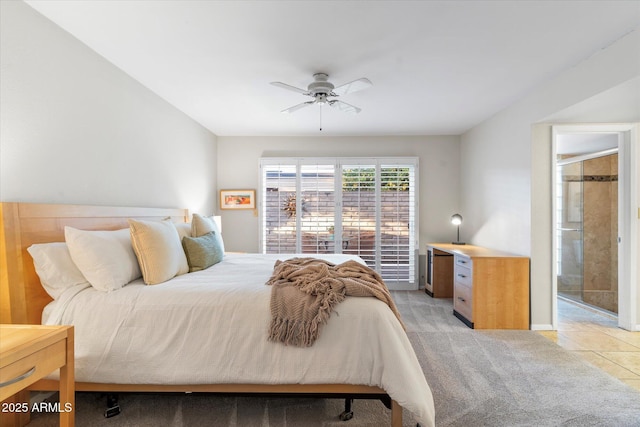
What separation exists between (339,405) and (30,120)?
8.44ft

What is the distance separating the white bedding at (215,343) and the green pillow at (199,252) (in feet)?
2.47

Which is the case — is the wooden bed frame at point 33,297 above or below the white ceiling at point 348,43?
below

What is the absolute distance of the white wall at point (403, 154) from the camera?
486 centimetres

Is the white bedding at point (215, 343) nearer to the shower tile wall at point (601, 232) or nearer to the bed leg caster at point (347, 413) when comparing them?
the bed leg caster at point (347, 413)

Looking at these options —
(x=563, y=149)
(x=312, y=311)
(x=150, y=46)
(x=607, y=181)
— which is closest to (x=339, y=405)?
(x=312, y=311)

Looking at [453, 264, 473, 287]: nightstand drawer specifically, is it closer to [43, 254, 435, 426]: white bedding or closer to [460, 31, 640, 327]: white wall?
[460, 31, 640, 327]: white wall

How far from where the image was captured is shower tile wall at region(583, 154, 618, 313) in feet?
12.1

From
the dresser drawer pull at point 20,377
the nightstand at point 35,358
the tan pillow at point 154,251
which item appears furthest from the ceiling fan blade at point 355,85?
the dresser drawer pull at point 20,377

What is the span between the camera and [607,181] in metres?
3.77

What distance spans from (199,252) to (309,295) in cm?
124

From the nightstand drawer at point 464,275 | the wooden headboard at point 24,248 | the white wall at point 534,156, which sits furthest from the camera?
the nightstand drawer at point 464,275

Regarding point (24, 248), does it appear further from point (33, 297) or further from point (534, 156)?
point (534, 156)

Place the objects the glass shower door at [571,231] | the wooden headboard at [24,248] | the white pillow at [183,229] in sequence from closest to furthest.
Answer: the wooden headboard at [24,248] → the white pillow at [183,229] → the glass shower door at [571,231]

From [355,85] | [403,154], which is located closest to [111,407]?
[355,85]
